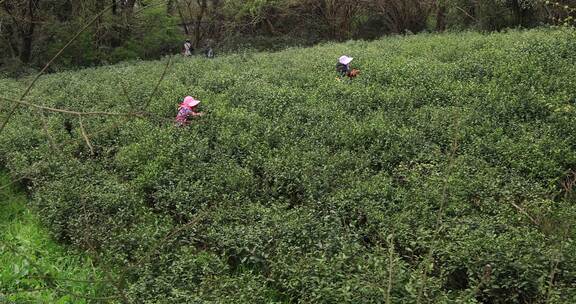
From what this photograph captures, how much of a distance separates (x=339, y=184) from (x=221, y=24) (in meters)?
18.3

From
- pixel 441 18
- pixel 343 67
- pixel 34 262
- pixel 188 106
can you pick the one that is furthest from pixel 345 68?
pixel 441 18

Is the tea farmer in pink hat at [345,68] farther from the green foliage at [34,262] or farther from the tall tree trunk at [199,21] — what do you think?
the tall tree trunk at [199,21]

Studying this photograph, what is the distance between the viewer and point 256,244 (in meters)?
4.75

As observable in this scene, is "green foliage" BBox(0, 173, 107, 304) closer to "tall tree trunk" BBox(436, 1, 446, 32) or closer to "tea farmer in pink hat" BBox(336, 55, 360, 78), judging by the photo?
"tea farmer in pink hat" BBox(336, 55, 360, 78)

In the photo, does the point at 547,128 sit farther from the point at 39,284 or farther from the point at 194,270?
the point at 39,284

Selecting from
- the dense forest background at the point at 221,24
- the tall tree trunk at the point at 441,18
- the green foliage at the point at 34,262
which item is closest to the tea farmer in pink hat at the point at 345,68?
the green foliage at the point at 34,262

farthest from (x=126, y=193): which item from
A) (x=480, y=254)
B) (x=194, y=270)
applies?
(x=480, y=254)

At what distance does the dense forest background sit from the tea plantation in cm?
653

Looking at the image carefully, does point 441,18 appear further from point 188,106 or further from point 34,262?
point 34,262

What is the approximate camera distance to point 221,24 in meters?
22.6

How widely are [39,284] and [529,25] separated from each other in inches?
544

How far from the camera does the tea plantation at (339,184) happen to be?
4145 millimetres

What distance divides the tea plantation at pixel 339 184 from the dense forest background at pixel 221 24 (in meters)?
6.53

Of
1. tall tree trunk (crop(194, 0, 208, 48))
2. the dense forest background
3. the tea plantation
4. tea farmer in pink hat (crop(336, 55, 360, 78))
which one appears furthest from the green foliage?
tall tree trunk (crop(194, 0, 208, 48))
